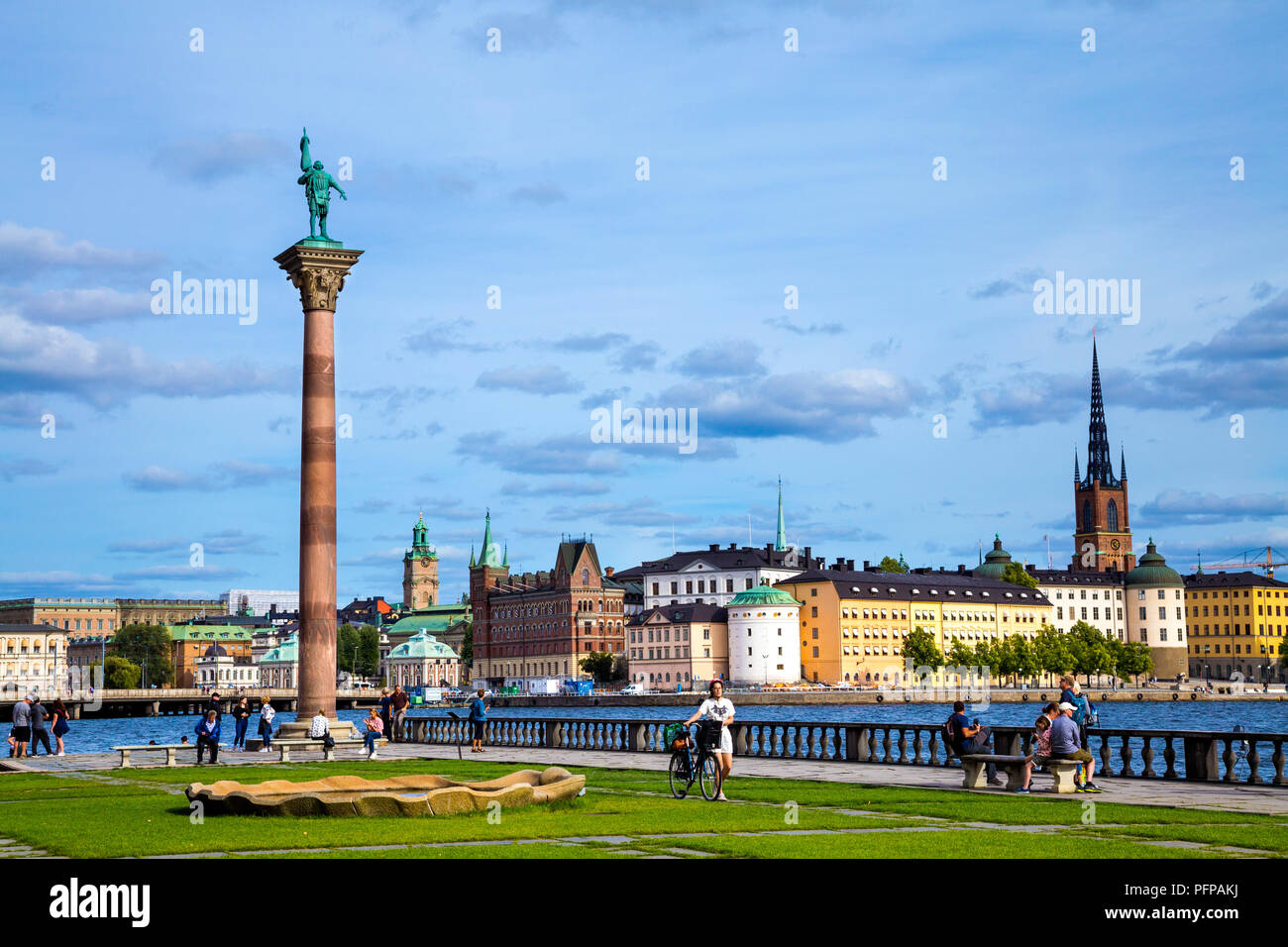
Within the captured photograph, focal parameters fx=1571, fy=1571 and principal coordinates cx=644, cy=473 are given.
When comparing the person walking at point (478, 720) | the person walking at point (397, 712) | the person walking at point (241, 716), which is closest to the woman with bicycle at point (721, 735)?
the person walking at point (478, 720)

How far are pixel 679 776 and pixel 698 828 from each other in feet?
18.5

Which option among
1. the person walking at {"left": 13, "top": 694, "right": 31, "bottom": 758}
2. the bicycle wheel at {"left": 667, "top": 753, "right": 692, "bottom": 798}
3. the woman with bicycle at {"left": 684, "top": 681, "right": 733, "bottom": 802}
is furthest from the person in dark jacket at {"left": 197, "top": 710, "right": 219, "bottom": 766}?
the woman with bicycle at {"left": 684, "top": 681, "right": 733, "bottom": 802}

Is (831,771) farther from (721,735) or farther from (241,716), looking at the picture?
(241,716)

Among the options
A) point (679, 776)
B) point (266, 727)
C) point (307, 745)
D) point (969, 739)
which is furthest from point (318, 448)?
point (969, 739)

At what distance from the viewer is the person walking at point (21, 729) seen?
49.8 metres

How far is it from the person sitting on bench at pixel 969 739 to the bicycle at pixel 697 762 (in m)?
5.64

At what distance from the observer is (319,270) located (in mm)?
47438

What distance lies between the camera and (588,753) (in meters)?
43.7

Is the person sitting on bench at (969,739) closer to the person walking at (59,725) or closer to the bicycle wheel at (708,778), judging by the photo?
the bicycle wheel at (708,778)
